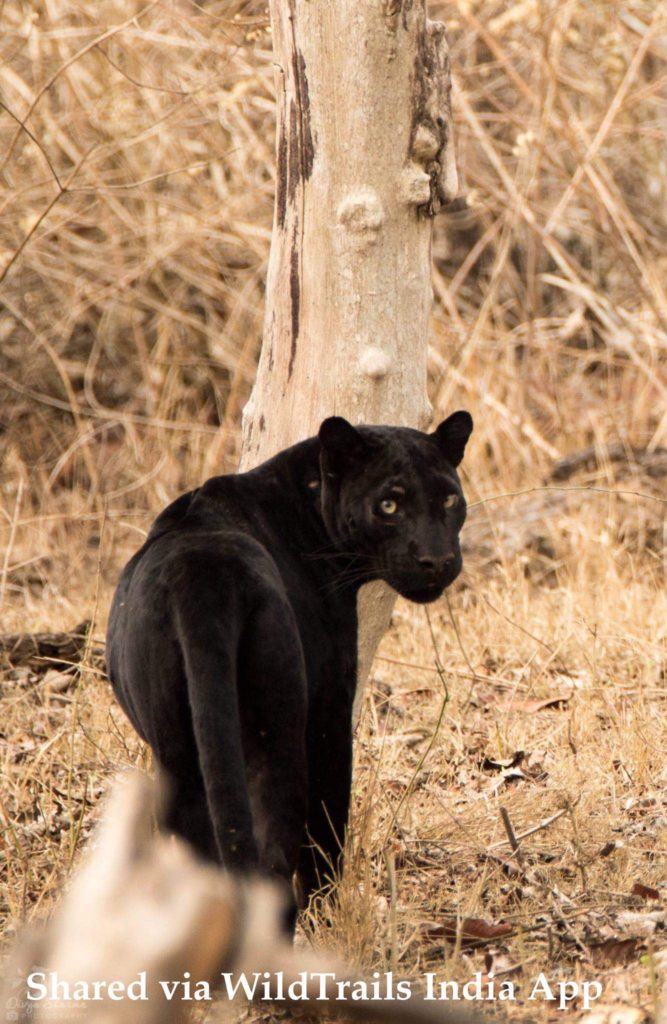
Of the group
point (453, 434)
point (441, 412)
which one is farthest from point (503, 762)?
point (441, 412)

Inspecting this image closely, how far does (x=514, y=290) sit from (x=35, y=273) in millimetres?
3339

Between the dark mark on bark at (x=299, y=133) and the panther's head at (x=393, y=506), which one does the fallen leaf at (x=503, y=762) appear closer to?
the panther's head at (x=393, y=506)

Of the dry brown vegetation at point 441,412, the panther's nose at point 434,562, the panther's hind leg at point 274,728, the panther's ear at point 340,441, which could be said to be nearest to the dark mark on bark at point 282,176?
the dry brown vegetation at point 441,412

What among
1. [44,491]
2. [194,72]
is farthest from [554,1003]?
[194,72]

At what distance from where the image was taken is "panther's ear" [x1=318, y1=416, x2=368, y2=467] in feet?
8.79

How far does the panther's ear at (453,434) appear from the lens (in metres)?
2.87

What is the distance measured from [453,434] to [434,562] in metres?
0.36

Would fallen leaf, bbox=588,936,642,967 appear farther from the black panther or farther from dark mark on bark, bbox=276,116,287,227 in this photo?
dark mark on bark, bbox=276,116,287,227

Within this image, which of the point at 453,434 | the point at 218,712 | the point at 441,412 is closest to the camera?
the point at 218,712

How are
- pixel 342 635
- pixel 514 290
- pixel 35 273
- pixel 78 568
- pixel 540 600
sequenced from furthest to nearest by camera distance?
pixel 514 290
pixel 35 273
pixel 78 568
pixel 540 600
pixel 342 635

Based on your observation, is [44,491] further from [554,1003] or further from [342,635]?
[554,1003]

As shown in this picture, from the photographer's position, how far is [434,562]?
265cm

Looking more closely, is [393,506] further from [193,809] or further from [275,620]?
[193,809]

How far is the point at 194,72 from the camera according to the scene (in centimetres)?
727
